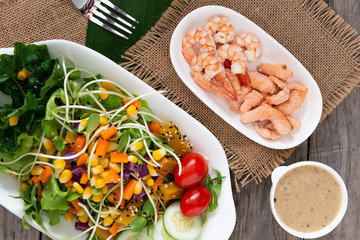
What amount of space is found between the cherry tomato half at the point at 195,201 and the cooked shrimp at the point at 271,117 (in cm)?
63

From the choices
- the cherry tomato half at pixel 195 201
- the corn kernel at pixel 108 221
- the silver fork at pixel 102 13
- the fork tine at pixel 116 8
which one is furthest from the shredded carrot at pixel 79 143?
the fork tine at pixel 116 8

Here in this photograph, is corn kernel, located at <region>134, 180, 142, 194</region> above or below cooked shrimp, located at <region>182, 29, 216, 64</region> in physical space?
below

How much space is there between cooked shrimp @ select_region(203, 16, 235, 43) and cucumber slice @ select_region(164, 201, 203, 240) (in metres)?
1.19

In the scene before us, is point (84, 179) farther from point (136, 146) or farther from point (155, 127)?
point (155, 127)

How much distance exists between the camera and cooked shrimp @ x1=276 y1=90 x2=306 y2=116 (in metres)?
2.40

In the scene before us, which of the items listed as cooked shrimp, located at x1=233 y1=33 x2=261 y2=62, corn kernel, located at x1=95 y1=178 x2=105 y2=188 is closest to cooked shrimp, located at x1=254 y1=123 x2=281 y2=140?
cooked shrimp, located at x1=233 y1=33 x2=261 y2=62

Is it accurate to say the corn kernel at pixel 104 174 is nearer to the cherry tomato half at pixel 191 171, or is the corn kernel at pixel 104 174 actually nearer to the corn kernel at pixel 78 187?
the corn kernel at pixel 78 187

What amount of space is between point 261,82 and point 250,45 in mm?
275

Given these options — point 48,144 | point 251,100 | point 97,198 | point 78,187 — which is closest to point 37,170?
point 48,144

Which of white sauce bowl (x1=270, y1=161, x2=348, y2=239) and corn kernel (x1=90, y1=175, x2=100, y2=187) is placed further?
white sauce bowl (x1=270, y1=161, x2=348, y2=239)

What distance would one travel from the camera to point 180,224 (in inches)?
82.4

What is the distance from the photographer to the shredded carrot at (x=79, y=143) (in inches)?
78.9

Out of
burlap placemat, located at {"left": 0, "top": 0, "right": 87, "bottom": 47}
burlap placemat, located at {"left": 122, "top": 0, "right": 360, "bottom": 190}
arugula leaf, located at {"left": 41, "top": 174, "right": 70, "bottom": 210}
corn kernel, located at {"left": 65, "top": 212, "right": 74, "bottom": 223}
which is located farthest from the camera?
burlap placemat, located at {"left": 122, "top": 0, "right": 360, "bottom": 190}

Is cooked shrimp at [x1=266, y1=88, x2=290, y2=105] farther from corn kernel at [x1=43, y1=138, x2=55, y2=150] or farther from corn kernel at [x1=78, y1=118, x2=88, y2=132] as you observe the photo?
corn kernel at [x1=43, y1=138, x2=55, y2=150]
